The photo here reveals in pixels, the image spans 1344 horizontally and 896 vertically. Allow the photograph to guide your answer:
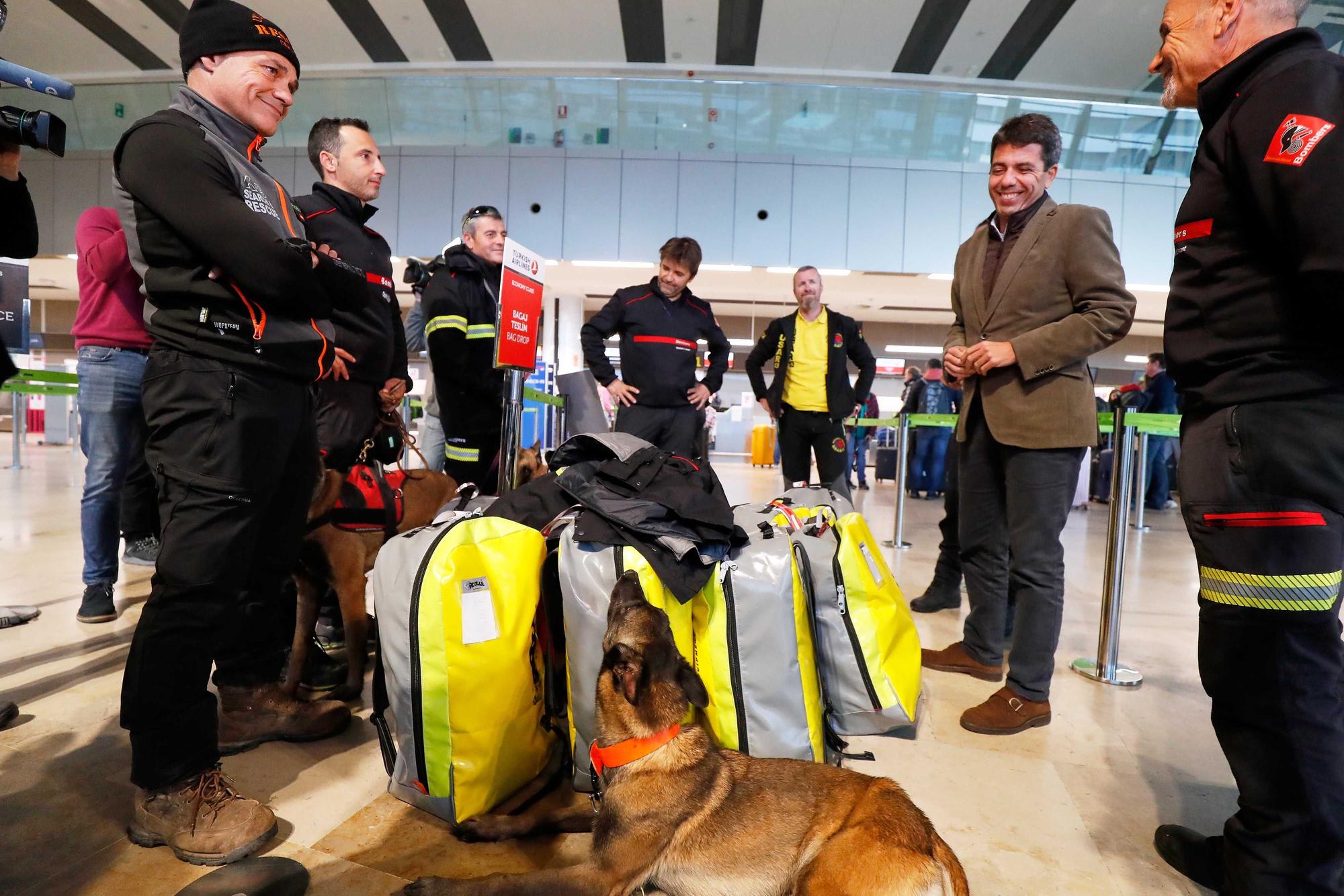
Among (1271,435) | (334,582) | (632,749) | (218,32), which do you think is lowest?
(632,749)

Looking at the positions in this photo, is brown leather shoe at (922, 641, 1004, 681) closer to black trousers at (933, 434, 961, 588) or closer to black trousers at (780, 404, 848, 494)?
black trousers at (933, 434, 961, 588)

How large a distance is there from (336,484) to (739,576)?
1.42 m

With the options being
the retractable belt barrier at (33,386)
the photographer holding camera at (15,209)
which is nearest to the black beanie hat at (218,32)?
the photographer holding camera at (15,209)

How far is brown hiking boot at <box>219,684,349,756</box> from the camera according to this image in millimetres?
1865

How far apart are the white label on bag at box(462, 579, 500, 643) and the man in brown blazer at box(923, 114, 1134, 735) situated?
1639 millimetres

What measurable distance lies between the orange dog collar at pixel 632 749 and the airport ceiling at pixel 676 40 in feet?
39.8

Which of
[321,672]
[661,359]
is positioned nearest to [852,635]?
[321,672]

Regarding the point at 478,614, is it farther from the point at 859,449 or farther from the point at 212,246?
the point at 859,449

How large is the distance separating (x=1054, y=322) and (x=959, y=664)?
139 centimetres

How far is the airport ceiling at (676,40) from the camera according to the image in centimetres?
1078

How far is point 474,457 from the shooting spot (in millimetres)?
3254

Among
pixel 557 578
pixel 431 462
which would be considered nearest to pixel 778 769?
pixel 557 578

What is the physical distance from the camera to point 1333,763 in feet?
3.79

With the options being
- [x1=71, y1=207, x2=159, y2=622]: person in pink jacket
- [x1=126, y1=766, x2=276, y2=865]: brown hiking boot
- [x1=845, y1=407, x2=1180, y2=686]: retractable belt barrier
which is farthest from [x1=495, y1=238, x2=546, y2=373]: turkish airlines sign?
[x1=845, y1=407, x2=1180, y2=686]: retractable belt barrier
